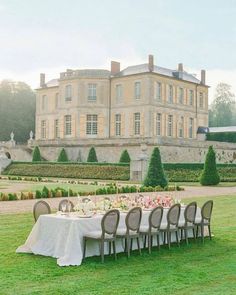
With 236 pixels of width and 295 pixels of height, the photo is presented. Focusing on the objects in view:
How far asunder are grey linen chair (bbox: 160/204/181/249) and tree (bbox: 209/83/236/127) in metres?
64.1

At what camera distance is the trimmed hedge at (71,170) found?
31422mm

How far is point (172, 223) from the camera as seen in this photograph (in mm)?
8992

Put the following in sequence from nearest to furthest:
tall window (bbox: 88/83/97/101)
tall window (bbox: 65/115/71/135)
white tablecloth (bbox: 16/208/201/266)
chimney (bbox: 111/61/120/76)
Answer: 1. white tablecloth (bbox: 16/208/201/266)
2. tall window (bbox: 88/83/97/101)
3. tall window (bbox: 65/115/71/135)
4. chimney (bbox: 111/61/120/76)

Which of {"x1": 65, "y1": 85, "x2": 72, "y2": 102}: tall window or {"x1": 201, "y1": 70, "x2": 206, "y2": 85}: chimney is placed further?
{"x1": 201, "y1": 70, "x2": 206, "y2": 85}: chimney

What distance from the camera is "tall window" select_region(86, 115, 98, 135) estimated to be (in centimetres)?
4599

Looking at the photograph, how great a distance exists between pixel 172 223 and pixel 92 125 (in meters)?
37.3

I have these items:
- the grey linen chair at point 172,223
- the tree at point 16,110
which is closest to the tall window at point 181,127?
the tree at point 16,110

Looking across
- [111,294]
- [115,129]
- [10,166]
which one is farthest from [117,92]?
[111,294]

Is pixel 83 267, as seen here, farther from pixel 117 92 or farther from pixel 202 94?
pixel 202 94

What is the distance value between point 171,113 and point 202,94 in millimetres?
5451

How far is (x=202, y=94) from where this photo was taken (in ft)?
162

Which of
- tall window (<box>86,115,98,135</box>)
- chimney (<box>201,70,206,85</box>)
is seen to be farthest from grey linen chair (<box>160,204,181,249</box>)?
chimney (<box>201,70,206,85</box>)

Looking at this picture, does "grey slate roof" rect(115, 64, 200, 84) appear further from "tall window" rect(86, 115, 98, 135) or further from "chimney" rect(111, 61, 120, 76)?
"tall window" rect(86, 115, 98, 135)

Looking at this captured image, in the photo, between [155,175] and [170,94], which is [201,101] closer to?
[170,94]
